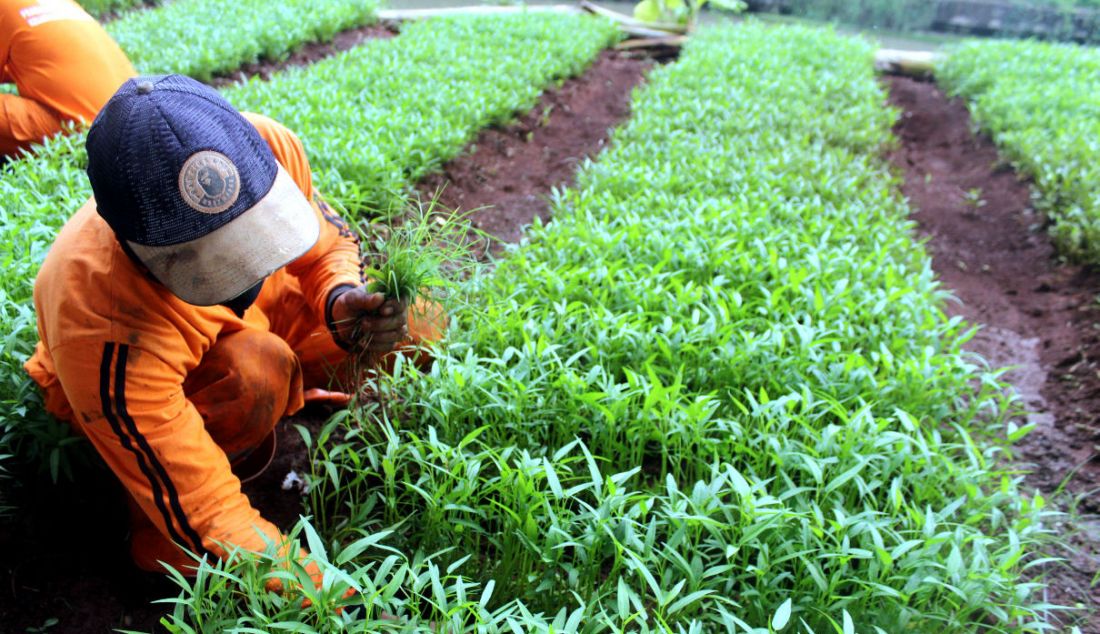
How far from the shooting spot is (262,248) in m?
1.61

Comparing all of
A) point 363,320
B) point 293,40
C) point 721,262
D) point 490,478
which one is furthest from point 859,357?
point 293,40

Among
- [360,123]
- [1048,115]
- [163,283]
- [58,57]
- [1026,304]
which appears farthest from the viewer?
[1048,115]

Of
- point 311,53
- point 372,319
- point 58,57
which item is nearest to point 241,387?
point 372,319

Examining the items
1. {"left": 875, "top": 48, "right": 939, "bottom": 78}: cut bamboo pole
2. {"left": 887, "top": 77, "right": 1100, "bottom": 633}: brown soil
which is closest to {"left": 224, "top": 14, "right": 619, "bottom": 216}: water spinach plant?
{"left": 887, "top": 77, "right": 1100, "bottom": 633}: brown soil

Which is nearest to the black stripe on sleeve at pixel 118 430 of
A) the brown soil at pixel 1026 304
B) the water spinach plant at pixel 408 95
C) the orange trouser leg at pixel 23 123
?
the water spinach plant at pixel 408 95

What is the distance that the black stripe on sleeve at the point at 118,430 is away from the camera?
5.32ft

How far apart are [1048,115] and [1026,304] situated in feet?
8.18

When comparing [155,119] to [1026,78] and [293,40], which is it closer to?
[293,40]

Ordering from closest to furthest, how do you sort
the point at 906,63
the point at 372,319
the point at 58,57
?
the point at 372,319 < the point at 58,57 < the point at 906,63

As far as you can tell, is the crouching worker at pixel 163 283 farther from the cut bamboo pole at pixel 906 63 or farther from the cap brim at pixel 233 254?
the cut bamboo pole at pixel 906 63

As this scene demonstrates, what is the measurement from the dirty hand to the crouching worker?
12 millimetres

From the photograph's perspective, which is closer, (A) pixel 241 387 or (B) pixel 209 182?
(B) pixel 209 182

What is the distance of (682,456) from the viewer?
2.21 meters

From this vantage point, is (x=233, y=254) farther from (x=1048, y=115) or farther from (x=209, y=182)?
(x=1048, y=115)
